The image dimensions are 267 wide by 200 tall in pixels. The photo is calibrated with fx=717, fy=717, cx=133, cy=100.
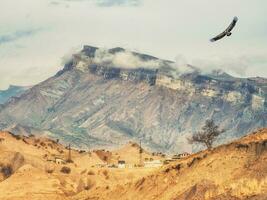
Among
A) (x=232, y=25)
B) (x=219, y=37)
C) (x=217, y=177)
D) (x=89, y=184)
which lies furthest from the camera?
(x=89, y=184)

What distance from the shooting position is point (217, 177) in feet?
358

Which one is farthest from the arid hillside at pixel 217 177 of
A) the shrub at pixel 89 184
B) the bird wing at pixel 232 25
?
the bird wing at pixel 232 25

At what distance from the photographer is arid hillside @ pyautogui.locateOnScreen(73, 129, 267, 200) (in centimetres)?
10349

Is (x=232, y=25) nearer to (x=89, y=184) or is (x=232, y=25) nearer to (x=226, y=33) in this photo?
(x=226, y=33)

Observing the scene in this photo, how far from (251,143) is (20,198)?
67191 millimetres

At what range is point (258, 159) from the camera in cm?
10794

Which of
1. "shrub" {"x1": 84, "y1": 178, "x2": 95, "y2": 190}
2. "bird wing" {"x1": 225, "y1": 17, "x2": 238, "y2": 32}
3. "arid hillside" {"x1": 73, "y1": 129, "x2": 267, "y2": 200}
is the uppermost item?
"bird wing" {"x1": 225, "y1": 17, "x2": 238, "y2": 32}

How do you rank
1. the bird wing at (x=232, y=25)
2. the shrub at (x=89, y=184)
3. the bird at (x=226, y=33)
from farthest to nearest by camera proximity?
the shrub at (x=89, y=184) → the bird at (x=226, y=33) → the bird wing at (x=232, y=25)

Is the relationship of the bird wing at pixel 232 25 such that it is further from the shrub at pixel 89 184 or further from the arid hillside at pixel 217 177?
the shrub at pixel 89 184

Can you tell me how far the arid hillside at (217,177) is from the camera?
103m

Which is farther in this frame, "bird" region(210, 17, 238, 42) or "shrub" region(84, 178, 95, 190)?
"shrub" region(84, 178, 95, 190)

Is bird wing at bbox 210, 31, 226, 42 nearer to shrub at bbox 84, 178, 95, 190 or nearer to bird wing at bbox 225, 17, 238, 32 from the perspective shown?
bird wing at bbox 225, 17, 238, 32

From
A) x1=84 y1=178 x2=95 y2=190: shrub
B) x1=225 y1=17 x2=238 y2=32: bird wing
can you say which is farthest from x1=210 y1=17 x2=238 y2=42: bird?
x1=84 y1=178 x2=95 y2=190: shrub

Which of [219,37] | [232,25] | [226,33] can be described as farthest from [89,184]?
[232,25]
